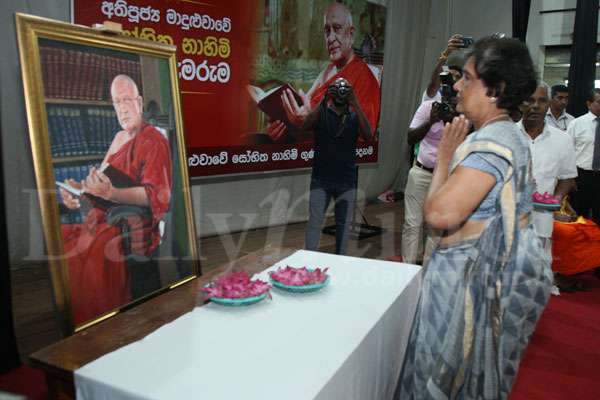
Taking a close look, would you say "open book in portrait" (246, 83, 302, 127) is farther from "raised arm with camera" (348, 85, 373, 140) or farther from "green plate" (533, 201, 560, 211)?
"green plate" (533, 201, 560, 211)

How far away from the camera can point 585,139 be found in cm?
417

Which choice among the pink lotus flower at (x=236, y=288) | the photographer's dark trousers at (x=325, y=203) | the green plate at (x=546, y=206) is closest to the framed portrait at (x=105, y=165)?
the pink lotus flower at (x=236, y=288)

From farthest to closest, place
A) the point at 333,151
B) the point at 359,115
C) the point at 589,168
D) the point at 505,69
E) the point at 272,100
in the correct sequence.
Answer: the point at 272,100, the point at 589,168, the point at 359,115, the point at 333,151, the point at 505,69

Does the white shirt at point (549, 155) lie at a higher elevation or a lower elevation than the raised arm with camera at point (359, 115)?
lower

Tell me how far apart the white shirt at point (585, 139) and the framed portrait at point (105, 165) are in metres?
3.79

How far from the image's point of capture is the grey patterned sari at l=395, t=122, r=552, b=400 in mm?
1232

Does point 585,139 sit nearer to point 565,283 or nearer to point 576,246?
point 576,246

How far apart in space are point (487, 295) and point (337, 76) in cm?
435

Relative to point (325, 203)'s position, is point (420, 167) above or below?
above

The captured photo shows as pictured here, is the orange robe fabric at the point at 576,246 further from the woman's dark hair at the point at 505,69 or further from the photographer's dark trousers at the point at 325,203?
the woman's dark hair at the point at 505,69

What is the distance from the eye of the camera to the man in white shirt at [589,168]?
405cm

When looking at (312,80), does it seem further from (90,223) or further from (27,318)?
(90,223)

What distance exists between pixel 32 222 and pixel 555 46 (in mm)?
6567

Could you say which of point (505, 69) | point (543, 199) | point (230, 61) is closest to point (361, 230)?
point (230, 61)
